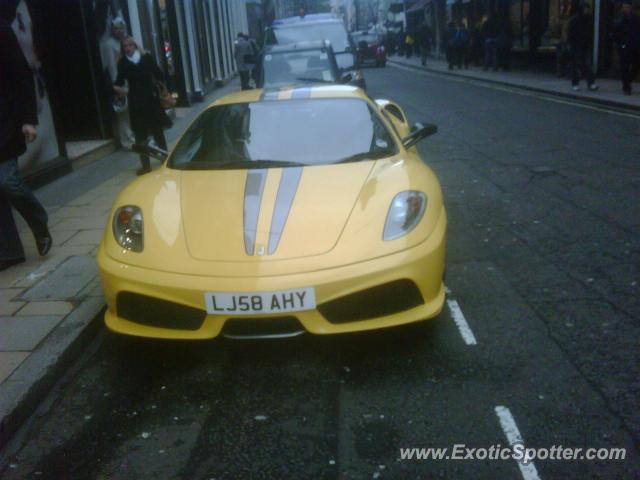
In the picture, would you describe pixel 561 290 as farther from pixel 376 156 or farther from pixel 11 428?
pixel 11 428

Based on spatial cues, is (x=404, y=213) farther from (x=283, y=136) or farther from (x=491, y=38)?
(x=491, y=38)

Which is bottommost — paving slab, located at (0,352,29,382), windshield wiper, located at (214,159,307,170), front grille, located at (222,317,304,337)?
paving slab, located at (0,352,29,382)

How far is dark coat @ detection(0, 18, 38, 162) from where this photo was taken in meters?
4.93

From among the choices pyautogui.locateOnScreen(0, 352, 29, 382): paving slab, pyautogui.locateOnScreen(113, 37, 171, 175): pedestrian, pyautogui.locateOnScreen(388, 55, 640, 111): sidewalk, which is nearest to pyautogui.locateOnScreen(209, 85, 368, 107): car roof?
pyautogui.locateOnScreen(0, 352, 29, 382): paving slab

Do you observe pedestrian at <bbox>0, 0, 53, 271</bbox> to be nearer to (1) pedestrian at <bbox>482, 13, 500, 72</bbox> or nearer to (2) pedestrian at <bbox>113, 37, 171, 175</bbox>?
(2) pedestrian at <bbox>113, 37, 171, 175</bbox>

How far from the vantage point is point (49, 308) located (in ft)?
14.4

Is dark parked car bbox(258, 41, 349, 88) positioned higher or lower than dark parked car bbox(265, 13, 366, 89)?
lower

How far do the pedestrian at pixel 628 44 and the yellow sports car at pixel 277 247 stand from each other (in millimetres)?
11403

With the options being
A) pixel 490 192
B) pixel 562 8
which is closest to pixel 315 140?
pixel 490 192

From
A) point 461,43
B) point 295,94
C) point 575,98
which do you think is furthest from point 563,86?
point 295,94

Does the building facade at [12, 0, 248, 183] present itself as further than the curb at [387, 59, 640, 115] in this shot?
No

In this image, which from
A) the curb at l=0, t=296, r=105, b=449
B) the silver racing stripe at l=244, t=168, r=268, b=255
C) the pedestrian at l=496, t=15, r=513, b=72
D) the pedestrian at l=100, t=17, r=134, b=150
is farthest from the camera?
the pedestrian at l=496, t=15, r=513, b=72

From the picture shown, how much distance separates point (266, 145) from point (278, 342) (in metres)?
1.41

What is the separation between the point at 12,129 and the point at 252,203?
7.52 feet
